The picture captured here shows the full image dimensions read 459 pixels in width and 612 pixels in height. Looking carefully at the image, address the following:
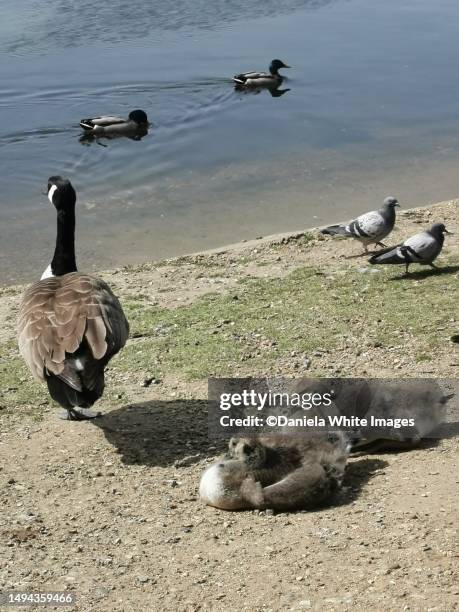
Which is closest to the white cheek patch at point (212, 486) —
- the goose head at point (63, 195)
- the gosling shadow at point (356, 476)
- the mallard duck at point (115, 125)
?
the gosling shadow at point (356, 476)

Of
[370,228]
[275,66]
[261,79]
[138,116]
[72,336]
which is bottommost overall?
[370,228]

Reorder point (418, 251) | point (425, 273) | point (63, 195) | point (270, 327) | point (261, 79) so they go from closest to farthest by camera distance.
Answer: point (270, 327) < point (63, 195) < point (418, 251) < point (425, 273) < point (261, 79)

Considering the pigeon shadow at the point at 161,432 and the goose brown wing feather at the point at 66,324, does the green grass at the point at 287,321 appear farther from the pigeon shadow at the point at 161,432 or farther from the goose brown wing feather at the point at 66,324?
the goose brown wing feather at the point at 66,324

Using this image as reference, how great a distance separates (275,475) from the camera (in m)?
5.82

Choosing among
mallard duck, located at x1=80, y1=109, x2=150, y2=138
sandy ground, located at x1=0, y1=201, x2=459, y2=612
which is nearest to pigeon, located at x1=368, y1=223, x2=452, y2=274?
sandy ground, located at x1=0, y1=201, x2=459, y2=612

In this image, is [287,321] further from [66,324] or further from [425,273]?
[66,324]

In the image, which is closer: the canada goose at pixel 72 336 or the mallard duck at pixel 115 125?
the canada goose at pixel 72 336

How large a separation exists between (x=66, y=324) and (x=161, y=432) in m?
1.11

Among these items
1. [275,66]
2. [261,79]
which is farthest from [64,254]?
[275,66]

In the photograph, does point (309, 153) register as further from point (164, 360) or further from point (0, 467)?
point (0, 467)

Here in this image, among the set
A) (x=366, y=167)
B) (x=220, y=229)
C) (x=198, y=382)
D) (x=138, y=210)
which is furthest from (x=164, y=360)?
(x=366, y=167)

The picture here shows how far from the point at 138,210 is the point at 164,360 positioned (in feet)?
23.9

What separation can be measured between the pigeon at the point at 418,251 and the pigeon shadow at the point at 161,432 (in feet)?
12.2

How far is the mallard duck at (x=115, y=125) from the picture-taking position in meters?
19.2
